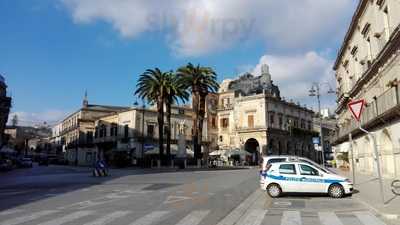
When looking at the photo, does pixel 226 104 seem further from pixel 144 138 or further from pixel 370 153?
pixel 370 153

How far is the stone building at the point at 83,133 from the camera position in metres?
83.1

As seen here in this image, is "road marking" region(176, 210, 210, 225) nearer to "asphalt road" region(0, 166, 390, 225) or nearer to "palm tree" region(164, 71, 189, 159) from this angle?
"asphalt road" region(0, 166, 390, 225)

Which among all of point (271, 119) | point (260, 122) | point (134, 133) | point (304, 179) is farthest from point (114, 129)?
point (304, 179)

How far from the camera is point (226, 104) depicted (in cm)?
8938

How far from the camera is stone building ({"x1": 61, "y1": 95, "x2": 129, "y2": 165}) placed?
83125 millimetres

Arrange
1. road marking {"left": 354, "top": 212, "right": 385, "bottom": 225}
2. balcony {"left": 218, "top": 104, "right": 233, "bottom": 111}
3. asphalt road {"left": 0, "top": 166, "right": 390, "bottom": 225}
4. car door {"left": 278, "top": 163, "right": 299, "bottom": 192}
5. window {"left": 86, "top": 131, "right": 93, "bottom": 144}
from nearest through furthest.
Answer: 1. road marking {"left": 354, "top": 212, "right": 385, "bottom": 225}
2. asphalt road {"left": 0, "top": 166, "right": 390, "bottom": 225}
3. car door {"left": 278, "top": 163, "right": 299, "bottom": 192}
4. window {"left": 86, "top": 131, "right": 93, "bottom": 144}
5. balcony {"left": 218, "top": 104, "right": 233, "bottom": 111}

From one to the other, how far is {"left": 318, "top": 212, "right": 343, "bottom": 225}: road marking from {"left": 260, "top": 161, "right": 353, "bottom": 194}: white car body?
174 inches

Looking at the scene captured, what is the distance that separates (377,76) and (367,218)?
19.4m

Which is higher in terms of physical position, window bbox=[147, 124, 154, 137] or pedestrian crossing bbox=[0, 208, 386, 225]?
window bbox=[147, 124, 154, 137]

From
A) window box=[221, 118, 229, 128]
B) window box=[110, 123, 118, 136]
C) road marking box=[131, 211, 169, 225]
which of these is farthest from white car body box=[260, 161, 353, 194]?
window box=[221, 118, 229, 128]

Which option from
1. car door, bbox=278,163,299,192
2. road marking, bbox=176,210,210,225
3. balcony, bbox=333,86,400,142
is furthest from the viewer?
balcony, bbox=333,86,400,142

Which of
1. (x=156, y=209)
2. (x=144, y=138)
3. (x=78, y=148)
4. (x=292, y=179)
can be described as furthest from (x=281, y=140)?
(x=156, y=209)

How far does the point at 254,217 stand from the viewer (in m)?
11.9

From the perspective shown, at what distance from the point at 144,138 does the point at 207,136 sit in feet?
59.3
